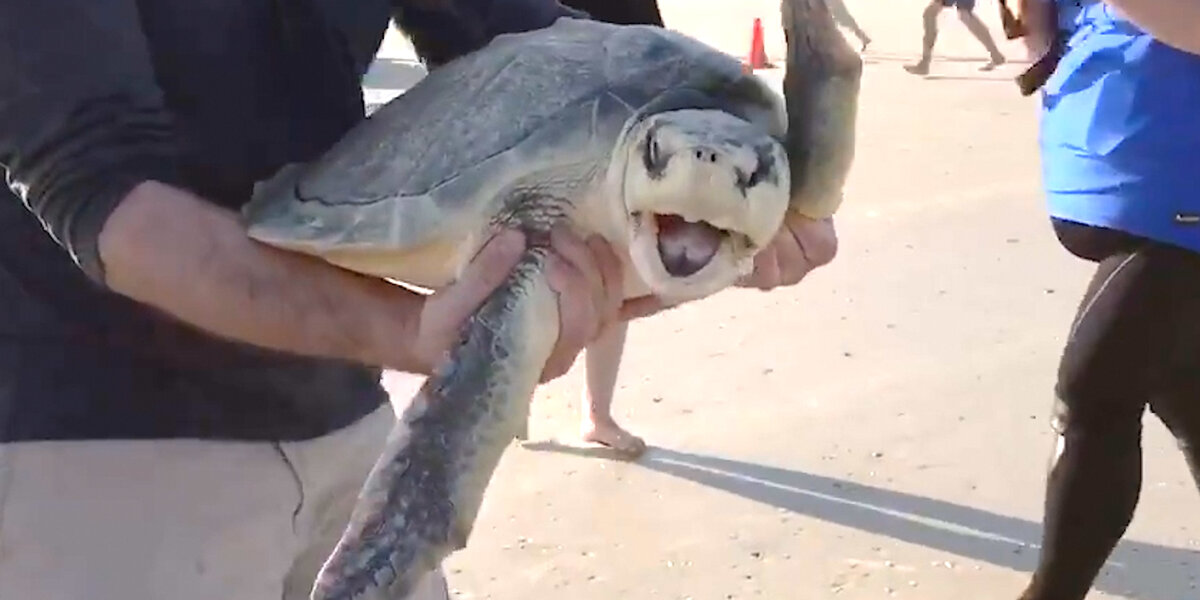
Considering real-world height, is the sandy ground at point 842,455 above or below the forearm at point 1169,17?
below

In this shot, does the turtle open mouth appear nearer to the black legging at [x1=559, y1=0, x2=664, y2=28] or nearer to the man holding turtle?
the man holding turtle

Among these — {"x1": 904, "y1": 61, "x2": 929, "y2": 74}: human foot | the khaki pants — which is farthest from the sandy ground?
{"x1": 904, "y1": 61, "x2": 929, "y2": 74}: human foot

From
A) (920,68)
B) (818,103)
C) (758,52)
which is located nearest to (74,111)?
(818,103)

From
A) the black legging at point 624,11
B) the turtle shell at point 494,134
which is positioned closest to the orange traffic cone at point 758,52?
the black legging at point 624,11

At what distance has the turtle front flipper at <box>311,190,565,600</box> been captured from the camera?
3.64 ft

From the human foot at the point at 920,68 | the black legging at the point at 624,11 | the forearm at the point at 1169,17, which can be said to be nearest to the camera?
the black legging at the point at 624,11

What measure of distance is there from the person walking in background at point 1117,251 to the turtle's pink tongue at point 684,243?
1.04 m

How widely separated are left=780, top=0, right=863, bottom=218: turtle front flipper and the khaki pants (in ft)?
1.71

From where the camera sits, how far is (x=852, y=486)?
297 cm

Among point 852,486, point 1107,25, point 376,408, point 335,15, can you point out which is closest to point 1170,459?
point 852,486

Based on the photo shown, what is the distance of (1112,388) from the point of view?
6.98 ft

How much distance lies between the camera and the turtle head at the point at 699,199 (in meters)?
1.10

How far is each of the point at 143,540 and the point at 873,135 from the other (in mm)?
5433

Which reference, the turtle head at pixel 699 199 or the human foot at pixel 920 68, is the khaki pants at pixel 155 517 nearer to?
the turtle head at pixel 699 199
